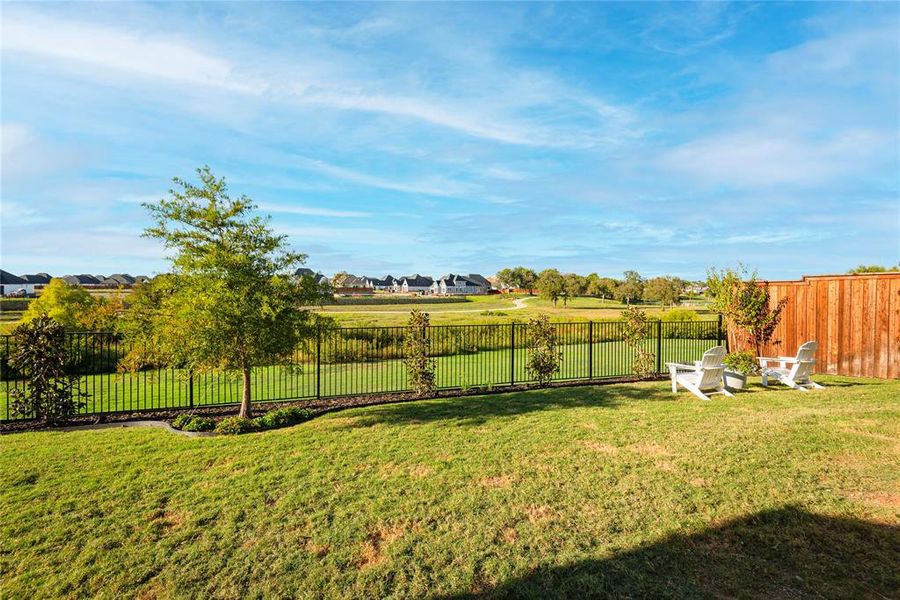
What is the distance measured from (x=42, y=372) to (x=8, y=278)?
9403cm

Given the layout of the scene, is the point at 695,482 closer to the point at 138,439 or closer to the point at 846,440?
the point at 846,440

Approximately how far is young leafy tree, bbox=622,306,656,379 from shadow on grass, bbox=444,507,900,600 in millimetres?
8092

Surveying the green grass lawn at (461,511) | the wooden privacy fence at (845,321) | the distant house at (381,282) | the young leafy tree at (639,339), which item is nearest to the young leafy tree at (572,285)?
the wooden privacy fence at (845,321)

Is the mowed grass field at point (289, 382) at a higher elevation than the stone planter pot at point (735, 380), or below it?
below

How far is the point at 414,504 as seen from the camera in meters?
4.49

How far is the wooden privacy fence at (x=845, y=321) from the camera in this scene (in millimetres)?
11711

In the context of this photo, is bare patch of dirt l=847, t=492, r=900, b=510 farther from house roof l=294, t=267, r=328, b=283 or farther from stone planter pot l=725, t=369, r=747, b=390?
house roof l=294, t=267, r=328, b=283

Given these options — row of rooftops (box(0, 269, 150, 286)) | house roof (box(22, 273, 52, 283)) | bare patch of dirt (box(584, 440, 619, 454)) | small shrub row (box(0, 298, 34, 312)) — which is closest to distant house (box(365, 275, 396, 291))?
row of rooftops (box(0, 269, 150, 286))

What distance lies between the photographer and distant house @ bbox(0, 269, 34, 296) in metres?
73.3

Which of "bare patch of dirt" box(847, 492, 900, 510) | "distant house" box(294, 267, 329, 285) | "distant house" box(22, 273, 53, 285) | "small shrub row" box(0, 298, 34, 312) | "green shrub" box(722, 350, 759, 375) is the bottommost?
"bare patch of dirt" box(847, 492, 900, 510)

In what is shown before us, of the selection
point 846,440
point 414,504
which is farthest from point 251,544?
point 846,440

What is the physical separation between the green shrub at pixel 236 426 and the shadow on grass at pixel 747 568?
5.18m

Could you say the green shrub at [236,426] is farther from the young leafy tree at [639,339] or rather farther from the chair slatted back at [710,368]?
the young leafy tree at [639,339]

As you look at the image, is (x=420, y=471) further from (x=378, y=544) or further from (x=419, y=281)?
(x=419, y=281)
